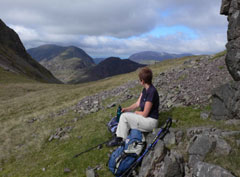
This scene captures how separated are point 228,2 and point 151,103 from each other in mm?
8935

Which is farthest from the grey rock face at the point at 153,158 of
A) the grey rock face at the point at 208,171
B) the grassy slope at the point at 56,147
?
the grassy slope at the point at 56,147

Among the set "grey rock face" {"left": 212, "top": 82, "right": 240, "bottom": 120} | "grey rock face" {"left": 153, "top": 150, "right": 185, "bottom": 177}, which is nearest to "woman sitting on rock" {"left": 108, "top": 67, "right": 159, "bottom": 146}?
"grey rock face" {"left": 153, "top": 150, "right": 185, "bottom": 177}

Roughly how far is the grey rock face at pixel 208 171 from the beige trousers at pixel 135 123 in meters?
3.30

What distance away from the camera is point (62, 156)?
1301 cm

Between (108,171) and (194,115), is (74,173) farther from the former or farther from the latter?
(194,115)

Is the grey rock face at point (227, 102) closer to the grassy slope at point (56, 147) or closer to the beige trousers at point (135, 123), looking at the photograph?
the grassy slope at point (56, 147)

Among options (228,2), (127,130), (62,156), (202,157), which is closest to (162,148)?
(202,157)

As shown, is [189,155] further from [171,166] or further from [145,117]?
[145,117]

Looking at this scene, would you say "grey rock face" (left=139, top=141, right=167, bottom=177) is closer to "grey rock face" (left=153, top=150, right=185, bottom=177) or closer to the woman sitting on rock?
"grey rock face" (left=153, top=150, right=185, bottom=177)

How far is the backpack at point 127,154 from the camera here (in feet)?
28.5

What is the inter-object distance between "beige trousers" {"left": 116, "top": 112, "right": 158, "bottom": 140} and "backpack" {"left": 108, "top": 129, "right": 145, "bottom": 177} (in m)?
0.57

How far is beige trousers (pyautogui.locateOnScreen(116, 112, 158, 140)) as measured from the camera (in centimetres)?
968

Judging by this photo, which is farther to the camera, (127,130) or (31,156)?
(31,156)

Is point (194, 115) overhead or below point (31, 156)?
overhead
